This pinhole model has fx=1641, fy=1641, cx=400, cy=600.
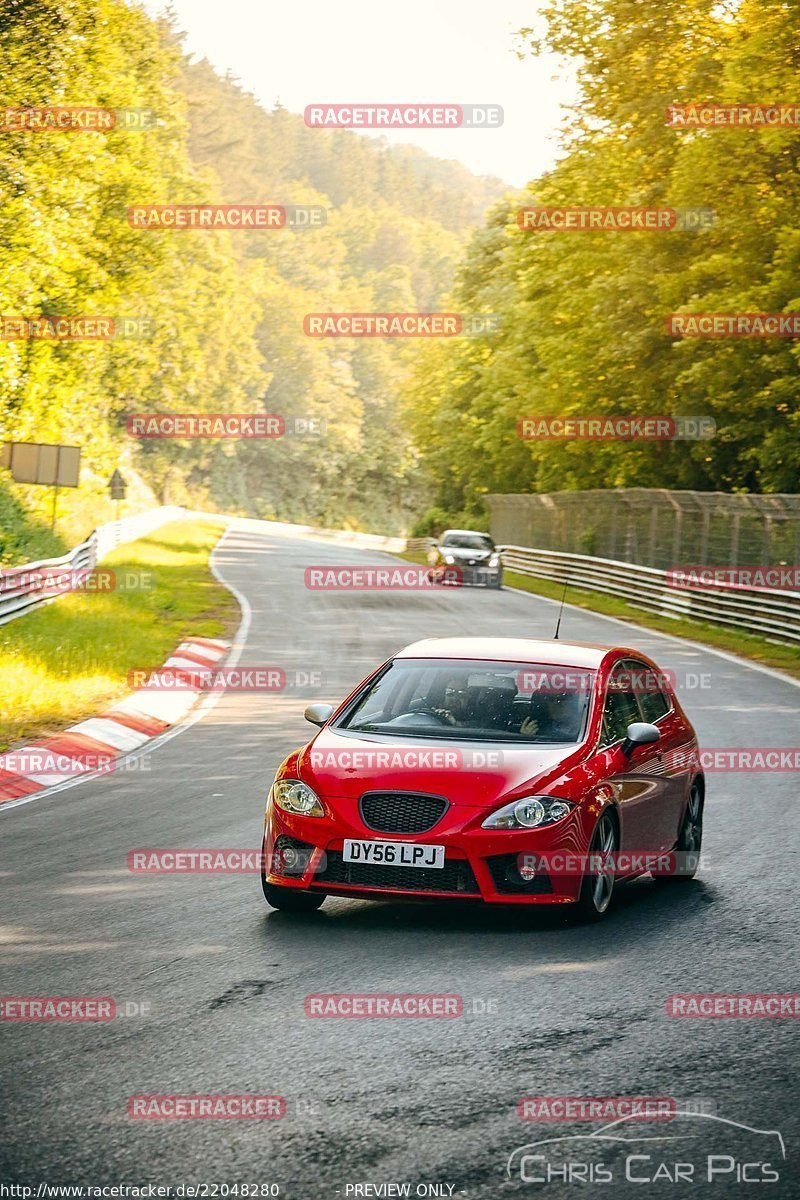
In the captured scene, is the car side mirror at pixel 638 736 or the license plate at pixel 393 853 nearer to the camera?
the license plate at pixel 393 853

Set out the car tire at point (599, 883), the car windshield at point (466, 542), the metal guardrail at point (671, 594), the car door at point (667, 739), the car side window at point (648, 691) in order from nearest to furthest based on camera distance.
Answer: the car tire at point (599, 883)
the car door at point (667, 739)
the car side window at point (648, 691)
the metal guardrail at point (671, 594)
the car windshield at point (466, 542)

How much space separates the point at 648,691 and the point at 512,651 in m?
1.09

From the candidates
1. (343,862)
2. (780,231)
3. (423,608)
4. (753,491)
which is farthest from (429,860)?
(753,491)

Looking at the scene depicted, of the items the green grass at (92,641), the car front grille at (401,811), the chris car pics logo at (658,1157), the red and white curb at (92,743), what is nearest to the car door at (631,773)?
the car front grille at (401,811)

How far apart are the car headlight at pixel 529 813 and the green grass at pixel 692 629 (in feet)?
47.7

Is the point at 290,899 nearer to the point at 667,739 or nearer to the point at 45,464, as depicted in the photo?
the point at 667,739

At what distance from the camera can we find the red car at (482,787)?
7973 mm

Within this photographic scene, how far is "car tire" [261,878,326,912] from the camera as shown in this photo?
8.37 m

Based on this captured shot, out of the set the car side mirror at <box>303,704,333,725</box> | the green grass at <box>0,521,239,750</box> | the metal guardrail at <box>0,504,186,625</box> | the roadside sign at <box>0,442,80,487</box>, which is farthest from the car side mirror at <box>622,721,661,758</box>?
the roadside sign at <box>0,442,80,487</box>

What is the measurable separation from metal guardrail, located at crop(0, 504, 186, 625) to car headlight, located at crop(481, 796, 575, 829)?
14.8m

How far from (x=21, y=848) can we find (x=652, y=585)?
95.8ft

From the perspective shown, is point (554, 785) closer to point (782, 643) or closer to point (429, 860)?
point (429, 860)

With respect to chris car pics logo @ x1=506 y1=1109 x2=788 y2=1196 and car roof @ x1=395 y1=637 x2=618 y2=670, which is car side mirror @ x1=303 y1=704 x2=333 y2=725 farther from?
chris car pics logo @ x1=506 y1=1109 x2=788 y2=1196

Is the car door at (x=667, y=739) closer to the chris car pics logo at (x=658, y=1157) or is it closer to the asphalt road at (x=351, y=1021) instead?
the asphalt road at (x=351, y=1021)
